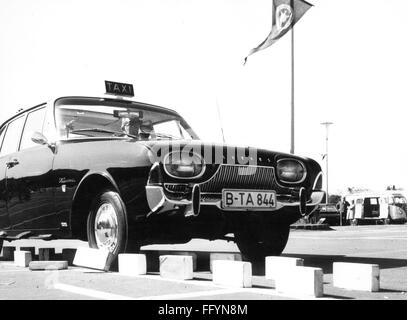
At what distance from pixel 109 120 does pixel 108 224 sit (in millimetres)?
1452

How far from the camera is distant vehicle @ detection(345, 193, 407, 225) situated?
29031mm

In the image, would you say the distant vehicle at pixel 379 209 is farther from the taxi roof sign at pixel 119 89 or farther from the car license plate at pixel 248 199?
the car license plate at pixel 248 199

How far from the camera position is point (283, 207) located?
5574 mm

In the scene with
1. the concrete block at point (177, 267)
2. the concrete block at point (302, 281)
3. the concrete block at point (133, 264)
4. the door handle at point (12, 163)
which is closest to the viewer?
the concrete block at point (302, 281)

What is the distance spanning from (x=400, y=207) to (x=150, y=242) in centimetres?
2704

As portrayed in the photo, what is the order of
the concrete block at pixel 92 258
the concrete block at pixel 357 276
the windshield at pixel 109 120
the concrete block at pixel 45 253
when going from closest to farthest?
1. the concrete block at pixel 357 276
2. the concrete block at pixel 92 258
3. the windshield at pixel 109 120
4. the concrete block at pixel 45 253

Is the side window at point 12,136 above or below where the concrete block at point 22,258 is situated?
above

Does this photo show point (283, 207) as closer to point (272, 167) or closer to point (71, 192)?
point (272, 167)

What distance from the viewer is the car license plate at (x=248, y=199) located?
5.21m

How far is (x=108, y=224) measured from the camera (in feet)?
17.5

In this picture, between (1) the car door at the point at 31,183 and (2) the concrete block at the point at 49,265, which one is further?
(1) the car door at the point at 31,183

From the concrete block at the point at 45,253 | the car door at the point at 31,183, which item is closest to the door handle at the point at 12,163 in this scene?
the car door at the point at 31,183

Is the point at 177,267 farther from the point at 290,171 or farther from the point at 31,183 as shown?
the point at 31,183
